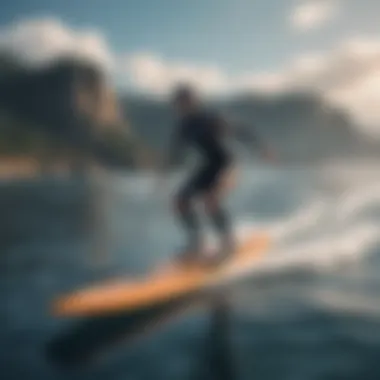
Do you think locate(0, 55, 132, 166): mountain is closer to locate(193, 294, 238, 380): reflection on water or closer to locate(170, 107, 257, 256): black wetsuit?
locate(170, 107, 257, 256): black wetsuit

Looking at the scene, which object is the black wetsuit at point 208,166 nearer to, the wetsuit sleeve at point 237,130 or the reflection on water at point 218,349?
the wetsuit sleeve at point 237,130

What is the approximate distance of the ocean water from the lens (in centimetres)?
154

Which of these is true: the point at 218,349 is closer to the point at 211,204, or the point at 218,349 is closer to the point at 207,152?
the point at 211,204

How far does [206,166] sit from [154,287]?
0.34 metres

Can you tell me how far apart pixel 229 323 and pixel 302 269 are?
23cm

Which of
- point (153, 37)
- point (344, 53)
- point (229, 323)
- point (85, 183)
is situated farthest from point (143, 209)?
point (344, 53)

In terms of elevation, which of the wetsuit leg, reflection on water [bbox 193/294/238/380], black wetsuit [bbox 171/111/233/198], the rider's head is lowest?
reflection on water [bbox 193/294/238/380]

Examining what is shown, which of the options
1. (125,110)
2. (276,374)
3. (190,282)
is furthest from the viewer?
(125,110)

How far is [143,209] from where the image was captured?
5.48ft

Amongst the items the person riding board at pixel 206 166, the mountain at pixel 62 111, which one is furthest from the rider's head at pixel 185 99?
the mountain at pixel 62 111

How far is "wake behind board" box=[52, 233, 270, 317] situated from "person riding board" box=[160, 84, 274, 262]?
4 cm

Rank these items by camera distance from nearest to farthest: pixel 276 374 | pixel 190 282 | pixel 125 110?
pixel 276 374
pixel 190 282
pixel 125 110

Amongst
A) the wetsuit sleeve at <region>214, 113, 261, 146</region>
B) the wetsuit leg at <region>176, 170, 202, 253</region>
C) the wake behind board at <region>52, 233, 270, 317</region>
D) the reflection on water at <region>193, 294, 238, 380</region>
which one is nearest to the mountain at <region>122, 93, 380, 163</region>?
the wetsuit sleeve at <region>214, 113, 261, 146</region>

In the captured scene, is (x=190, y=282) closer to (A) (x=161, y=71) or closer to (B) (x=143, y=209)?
(B) (x=143, y=209)
